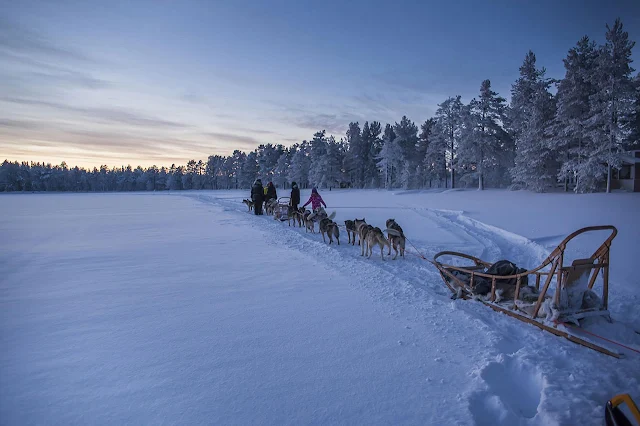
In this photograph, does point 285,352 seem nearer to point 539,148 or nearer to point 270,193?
point 270,193

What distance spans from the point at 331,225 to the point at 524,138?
86.4ft

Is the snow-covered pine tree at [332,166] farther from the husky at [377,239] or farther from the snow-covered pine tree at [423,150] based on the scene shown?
the husky at [377,239]

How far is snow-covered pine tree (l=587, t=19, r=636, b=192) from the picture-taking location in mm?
21016

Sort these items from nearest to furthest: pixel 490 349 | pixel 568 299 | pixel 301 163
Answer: pixel 490 349 → pixel 568 299 → pixel 301 163

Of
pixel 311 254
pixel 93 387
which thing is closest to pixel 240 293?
pixel 93 387

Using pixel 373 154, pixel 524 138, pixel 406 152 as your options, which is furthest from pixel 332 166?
pixel 524 138

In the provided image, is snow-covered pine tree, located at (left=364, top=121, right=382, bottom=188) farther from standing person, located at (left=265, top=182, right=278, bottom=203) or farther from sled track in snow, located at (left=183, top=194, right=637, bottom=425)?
sled track in snow, located at (left=183, top=194, right=637, bottom=425)

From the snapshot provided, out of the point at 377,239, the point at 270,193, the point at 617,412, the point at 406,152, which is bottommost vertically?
the point at 617,412

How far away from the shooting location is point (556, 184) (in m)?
27.9

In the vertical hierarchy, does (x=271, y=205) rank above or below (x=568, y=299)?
above

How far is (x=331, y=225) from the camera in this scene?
8859 mm

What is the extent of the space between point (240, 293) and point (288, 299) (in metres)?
0.85

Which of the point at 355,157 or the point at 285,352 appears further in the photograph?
the point at 355,157

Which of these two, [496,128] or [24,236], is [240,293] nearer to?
[24,236]
